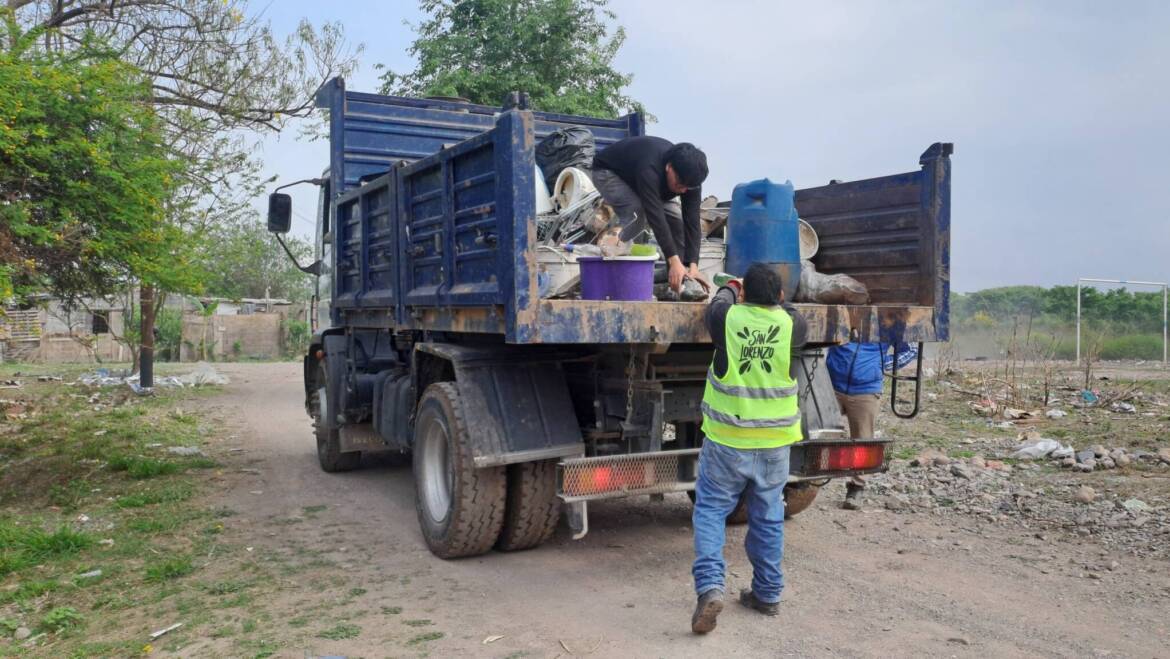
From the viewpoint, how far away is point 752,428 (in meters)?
3.70

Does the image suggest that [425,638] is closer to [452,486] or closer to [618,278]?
[452,486]

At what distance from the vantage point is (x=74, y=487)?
680 centimetres

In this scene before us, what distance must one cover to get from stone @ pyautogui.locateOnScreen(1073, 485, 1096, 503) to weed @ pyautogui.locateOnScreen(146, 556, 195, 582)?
549 centimetres

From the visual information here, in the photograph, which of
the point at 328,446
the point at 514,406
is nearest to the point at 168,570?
the point at 514,406

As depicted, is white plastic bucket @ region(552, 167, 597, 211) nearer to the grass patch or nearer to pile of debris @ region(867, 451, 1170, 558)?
pile of debris @ region(867, 451, 1170, 558)

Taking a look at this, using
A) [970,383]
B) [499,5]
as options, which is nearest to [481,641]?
[970,383]

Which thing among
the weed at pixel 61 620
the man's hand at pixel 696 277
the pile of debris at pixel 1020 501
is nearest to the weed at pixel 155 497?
the weed at pixel 61 620

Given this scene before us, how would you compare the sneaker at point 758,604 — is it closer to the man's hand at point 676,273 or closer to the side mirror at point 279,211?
the man's hand at point 676,273

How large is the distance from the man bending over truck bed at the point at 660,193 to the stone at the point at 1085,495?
10.7 feet

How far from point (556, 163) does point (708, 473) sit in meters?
2.41

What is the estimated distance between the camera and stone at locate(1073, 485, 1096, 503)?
19.0ft

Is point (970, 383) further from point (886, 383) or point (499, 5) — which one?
point (499, 5)

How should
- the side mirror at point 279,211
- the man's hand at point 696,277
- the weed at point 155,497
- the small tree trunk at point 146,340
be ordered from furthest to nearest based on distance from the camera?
the small tree trunk at point 146,340 → the side mirror at point 279,211 → the weed at point 155,497 → the man's hand at point 696,277

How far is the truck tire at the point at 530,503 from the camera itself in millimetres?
4535
